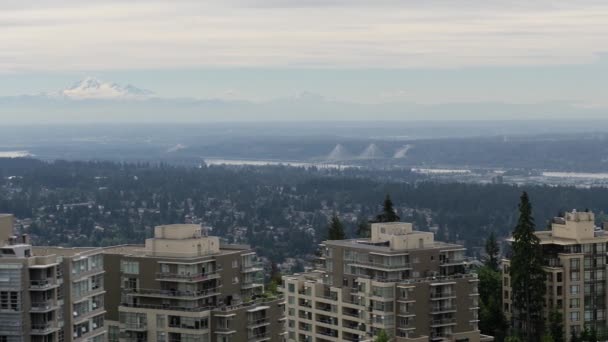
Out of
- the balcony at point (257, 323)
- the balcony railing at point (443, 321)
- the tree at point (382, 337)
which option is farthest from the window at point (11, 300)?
the balcony railing at point (443, 321)

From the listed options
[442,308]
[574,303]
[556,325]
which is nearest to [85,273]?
[442,308]

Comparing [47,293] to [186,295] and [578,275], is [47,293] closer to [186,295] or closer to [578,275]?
[186,295]

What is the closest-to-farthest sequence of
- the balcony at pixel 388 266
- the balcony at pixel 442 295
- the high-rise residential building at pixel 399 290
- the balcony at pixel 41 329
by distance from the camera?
the balcony at pixel 41 329 < the high-rise residential building at pixel 399 290 < the balcony at pixel 442 295 < the balcony at pixel 388 266

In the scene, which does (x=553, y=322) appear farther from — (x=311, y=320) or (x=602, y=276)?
(x=311, y=320)

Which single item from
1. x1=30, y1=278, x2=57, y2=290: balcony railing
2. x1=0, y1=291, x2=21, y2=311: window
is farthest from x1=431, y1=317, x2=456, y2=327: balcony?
x1=0, y1=291, x2=21, y2=311: window

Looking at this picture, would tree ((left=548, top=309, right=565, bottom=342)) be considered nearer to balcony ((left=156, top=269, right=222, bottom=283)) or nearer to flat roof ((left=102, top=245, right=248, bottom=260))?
flat roof ((left=102, top=245, right=248, bottom=260))

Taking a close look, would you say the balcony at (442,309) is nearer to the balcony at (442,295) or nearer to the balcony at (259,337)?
the balcony at (442,295)

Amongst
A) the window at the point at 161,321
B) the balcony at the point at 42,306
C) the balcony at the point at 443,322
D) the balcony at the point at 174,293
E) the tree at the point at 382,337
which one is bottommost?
the tree at the point at 382,337
